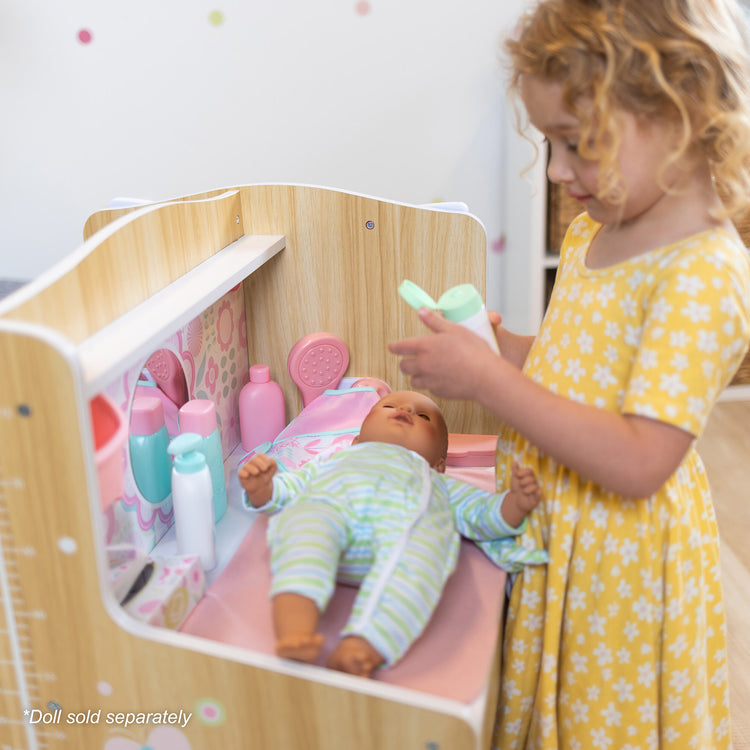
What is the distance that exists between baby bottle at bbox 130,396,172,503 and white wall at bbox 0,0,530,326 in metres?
1.15

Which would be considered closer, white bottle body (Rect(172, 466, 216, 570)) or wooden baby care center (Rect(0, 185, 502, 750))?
wooden baby care center (Rect(0, 185, 502, 750))

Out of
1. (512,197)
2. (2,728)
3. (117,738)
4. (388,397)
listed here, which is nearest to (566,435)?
(388,397)

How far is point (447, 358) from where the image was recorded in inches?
30.8

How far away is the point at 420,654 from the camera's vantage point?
30.8 inches

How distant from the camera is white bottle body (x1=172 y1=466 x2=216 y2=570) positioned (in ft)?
3.02

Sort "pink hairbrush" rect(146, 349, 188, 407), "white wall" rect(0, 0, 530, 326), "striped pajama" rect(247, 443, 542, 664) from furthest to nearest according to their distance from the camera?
1. "white wall" rect(0, 0, 530, 326)
2. "pink hairbrush" rect(146, 349, 188, 407)
3. "striped pajama" rect(247, 443, 542, 664)

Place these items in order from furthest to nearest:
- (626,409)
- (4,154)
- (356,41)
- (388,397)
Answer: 1. (4,154)
2. (356,41)
3. (388,397)
4. (626,409)

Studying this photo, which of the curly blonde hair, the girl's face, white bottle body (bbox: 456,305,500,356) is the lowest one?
white bottle body (bbox: 456,305,500,356)

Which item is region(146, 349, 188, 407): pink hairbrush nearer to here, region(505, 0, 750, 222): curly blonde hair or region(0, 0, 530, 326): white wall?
region(505, 0, 750, 222): curly blonde hair

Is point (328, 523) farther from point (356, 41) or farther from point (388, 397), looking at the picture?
point (356, 41)

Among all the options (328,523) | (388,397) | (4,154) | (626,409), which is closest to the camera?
(626,409)

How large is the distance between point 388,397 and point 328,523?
296mm

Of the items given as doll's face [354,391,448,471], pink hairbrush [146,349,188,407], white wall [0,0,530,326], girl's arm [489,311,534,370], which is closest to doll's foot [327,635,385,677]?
doll's face [354,391,448,471]

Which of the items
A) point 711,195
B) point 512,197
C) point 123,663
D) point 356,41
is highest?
point 356,41
